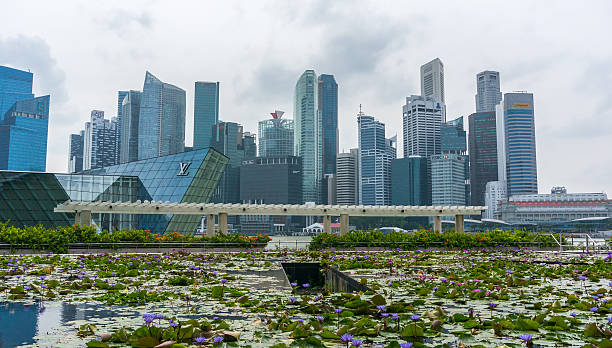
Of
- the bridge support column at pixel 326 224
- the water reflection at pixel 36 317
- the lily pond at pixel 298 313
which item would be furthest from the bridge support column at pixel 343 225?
the water reflection at pixel 36 317

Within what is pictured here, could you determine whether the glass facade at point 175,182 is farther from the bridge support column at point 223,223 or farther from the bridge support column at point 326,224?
the bridge support column at point 326,224

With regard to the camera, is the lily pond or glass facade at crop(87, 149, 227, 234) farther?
glass facade at crop(87, 149, 227, 234)

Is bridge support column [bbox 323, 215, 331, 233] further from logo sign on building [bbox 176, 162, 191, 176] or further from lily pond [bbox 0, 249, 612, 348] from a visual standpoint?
lily pond [bbox 0, 249, 612, 348]

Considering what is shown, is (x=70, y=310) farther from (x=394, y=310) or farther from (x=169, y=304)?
(x=394, y=310)

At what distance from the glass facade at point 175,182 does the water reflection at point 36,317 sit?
40473 mm

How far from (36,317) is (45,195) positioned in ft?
131

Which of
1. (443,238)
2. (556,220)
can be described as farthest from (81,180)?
(556,220)

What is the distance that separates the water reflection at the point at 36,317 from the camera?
5348 millimetres

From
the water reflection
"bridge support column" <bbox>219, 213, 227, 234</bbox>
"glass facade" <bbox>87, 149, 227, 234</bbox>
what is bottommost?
the water reflection

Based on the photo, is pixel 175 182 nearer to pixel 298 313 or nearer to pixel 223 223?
pixel 223 223

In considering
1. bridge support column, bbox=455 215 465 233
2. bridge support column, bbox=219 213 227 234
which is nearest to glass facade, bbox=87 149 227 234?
bridge support column, bbox=219 213 227 234

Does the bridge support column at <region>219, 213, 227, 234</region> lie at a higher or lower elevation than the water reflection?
higher

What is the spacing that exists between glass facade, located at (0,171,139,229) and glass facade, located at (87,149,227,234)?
13.5ft

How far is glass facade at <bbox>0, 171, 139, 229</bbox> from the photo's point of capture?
3912cm
